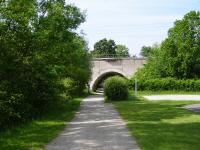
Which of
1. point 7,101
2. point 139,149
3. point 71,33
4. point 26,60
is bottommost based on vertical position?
point 139,149

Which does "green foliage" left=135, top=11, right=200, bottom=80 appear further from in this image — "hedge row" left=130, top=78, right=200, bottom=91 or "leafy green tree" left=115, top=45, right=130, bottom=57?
"leafy green tree" left=115, top=45, right=130, bottom=57

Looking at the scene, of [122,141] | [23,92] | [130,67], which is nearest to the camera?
[122,141]

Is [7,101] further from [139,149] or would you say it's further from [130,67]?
[130,67]

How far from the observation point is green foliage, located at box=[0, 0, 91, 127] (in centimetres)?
1878

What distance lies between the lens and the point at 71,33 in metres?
26.1

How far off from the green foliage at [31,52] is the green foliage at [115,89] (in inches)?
513

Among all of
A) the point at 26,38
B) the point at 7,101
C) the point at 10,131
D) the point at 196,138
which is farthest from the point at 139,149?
the point at 26,38

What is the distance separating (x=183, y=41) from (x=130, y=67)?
Answer: 14.4 meters

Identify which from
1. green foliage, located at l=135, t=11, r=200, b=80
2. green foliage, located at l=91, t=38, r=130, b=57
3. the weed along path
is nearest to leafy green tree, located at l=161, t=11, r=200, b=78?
green foliage, located at l=135, t=11, r=200, b=80

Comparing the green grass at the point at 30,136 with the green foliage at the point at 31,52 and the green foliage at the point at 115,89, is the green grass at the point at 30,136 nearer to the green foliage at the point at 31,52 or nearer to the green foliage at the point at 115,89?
the green foliage at the point at 31,52

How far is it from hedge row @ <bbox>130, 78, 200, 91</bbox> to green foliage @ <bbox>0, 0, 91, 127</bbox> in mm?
37177

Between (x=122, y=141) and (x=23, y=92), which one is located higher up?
(x=23, y=92)

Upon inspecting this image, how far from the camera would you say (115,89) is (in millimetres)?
40156

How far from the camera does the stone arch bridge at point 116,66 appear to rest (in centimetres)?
7950
